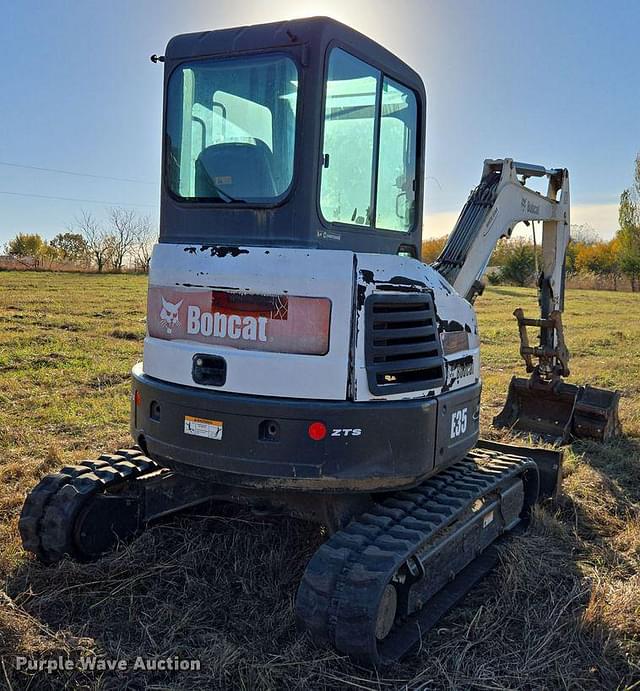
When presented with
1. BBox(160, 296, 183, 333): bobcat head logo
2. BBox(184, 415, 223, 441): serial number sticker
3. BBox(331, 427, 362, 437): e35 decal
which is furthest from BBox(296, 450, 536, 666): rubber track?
BBox(160, 296, 183, 333): bobcat head logo

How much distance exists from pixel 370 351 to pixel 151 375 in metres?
1.34

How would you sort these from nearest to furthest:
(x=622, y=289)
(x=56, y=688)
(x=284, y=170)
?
(x=56, y=688)
(x=284, y=170)
(x=622, y=289)

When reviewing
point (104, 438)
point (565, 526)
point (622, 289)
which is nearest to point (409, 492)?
point (565, 526)

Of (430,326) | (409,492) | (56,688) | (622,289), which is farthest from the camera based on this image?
(622,289)

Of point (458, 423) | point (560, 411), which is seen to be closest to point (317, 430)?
point (458, 423)

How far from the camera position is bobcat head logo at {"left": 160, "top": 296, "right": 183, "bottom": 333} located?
13.3 feet

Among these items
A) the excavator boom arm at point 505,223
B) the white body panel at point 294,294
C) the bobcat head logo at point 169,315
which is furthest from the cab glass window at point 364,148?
the excavator boom arm at point 505,223

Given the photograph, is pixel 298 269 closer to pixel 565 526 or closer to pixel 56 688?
pixel 56 688

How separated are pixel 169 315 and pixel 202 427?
26.8 inches

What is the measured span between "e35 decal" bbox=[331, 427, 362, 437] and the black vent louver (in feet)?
0.73

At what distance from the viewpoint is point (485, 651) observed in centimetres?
373

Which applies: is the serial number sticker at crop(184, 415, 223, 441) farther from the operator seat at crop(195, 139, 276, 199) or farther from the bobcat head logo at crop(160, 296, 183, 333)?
the operator seat at crop(195, 139, 276, 199)

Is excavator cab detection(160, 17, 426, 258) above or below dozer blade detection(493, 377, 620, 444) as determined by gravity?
above

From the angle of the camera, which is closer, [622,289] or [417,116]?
[417,116]
